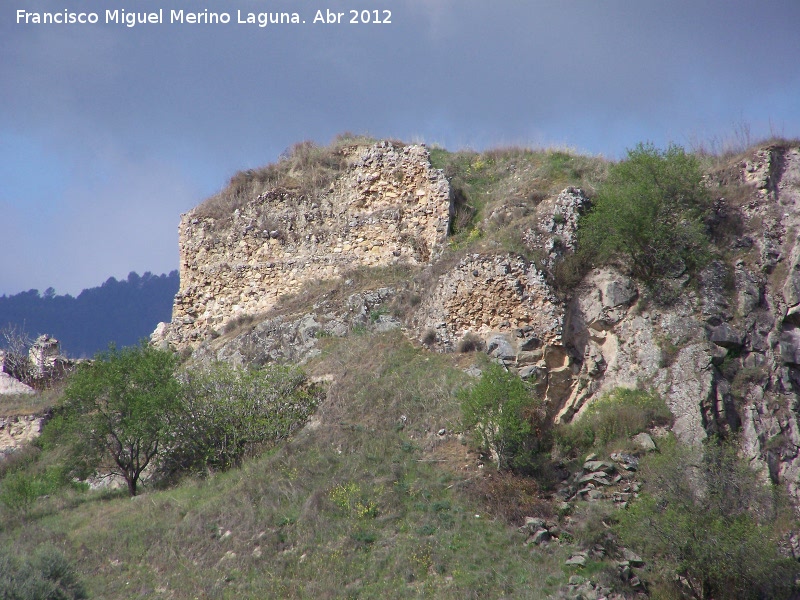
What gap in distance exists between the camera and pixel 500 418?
15023 mm

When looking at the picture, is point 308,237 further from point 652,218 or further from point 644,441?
point 644,441

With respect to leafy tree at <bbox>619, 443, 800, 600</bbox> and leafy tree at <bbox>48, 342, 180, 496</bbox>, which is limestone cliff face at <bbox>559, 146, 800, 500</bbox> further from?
leafy tree at <bbox>48, 342, 180, 496</bbox>

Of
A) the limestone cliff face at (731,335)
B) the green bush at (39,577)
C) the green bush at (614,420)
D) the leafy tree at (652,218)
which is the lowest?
the green bush at (39,577)

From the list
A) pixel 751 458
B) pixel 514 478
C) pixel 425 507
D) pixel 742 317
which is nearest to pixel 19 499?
pixel 425 507

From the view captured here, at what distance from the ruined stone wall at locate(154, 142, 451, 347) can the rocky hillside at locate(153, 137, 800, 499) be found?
55mm

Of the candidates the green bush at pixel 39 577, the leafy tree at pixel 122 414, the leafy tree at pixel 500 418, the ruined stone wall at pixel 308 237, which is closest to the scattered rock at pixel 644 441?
the leafy tree at pixel 500 418

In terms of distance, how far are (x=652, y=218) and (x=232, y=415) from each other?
40.1ft

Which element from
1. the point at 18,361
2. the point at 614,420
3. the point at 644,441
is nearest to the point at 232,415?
the point at 614,420

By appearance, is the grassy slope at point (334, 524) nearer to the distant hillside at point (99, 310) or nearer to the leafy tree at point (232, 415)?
the leafy tree at point (232, 415)

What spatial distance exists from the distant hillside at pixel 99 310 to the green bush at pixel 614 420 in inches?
2630

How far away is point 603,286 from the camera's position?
19016 mm

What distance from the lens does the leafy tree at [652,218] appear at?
61.8 ft

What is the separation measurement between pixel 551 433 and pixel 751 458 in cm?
421

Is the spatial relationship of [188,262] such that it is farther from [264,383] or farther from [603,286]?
[603,286]
